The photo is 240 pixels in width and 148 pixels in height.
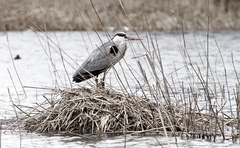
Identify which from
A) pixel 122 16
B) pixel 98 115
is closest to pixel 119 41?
pixel 98 115

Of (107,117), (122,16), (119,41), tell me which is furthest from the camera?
(122,16)

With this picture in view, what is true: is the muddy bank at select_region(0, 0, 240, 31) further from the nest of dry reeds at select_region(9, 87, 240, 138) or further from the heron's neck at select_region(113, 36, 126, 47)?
the nest of dry reeds at select_region(9, 87, 240, 138)

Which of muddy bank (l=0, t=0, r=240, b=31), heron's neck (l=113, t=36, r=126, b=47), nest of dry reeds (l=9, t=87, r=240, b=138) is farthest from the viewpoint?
muddy bank (l=0, t=0, r=240, b=31)

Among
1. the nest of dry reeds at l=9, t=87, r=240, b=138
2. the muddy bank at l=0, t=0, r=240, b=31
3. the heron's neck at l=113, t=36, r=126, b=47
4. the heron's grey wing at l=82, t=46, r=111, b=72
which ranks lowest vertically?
the nest of dry reeds at l=9, t=87, r=240, b=138

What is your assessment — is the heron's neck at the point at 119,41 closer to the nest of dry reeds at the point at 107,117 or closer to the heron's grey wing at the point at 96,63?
the heron's grey wing at the point at 96,63

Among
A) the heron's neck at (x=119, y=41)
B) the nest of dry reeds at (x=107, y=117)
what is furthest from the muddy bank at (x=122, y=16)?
the nest of dry reeds at (x=107, y=117)

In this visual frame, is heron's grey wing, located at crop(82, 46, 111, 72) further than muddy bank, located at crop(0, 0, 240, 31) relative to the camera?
No

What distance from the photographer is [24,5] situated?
2256 cm

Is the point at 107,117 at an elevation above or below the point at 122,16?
below

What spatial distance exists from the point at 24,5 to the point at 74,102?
17.4 meters

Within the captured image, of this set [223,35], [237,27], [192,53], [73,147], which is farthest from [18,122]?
[237,27]

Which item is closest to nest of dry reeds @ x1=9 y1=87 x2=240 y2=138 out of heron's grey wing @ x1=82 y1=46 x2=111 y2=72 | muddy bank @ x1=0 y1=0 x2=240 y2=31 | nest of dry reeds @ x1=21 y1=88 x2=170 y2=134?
nest of dry reeds @ x1=21 y1=88 x2=170 y2=134

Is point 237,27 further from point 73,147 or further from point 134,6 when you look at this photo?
point 73,147

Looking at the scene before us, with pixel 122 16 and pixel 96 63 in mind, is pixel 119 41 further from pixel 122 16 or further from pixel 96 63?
pixel 122 16
